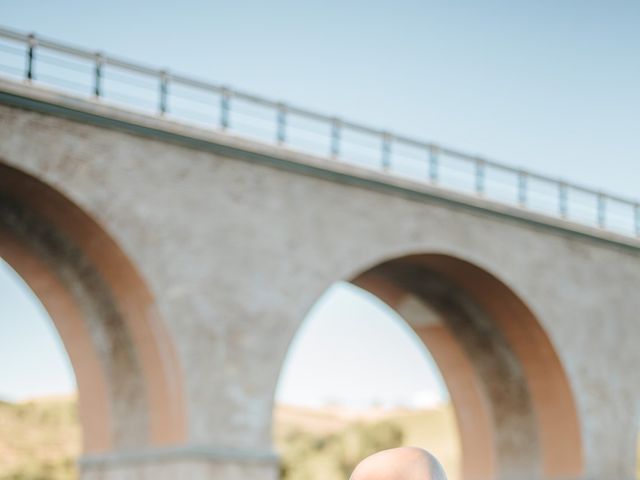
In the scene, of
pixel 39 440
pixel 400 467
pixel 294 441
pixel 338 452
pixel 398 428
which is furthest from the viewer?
pixel 294 441

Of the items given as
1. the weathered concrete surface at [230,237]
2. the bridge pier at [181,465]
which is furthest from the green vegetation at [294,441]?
the bridge pier at [181,465]

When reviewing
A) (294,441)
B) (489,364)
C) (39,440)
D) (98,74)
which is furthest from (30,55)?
(294,441)

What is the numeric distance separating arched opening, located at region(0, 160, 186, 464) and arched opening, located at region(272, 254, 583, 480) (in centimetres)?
553

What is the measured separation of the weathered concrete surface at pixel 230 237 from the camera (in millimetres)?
14898

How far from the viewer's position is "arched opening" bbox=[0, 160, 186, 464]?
1516 cm

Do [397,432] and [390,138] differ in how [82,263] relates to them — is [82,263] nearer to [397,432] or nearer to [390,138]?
[390,138]

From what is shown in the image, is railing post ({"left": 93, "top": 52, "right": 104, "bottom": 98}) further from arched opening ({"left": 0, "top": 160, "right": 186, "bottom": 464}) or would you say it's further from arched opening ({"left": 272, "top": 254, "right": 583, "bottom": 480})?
arched opening ({"left": 272, "top": 254, "right": 583, "bottom": 480})

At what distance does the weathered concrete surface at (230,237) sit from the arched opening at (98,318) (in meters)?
0.26

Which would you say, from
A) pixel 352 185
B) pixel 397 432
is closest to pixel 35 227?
pixel 352 185

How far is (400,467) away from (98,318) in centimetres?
1497

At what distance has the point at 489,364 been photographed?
69.6 ft

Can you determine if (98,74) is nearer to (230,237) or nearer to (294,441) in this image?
(230,237)

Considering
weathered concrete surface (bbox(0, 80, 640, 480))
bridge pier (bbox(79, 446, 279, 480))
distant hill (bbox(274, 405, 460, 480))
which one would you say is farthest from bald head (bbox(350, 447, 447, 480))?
distant hill (bbox(274, 405, 460, 480))

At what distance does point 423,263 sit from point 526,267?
1835 millimetres
